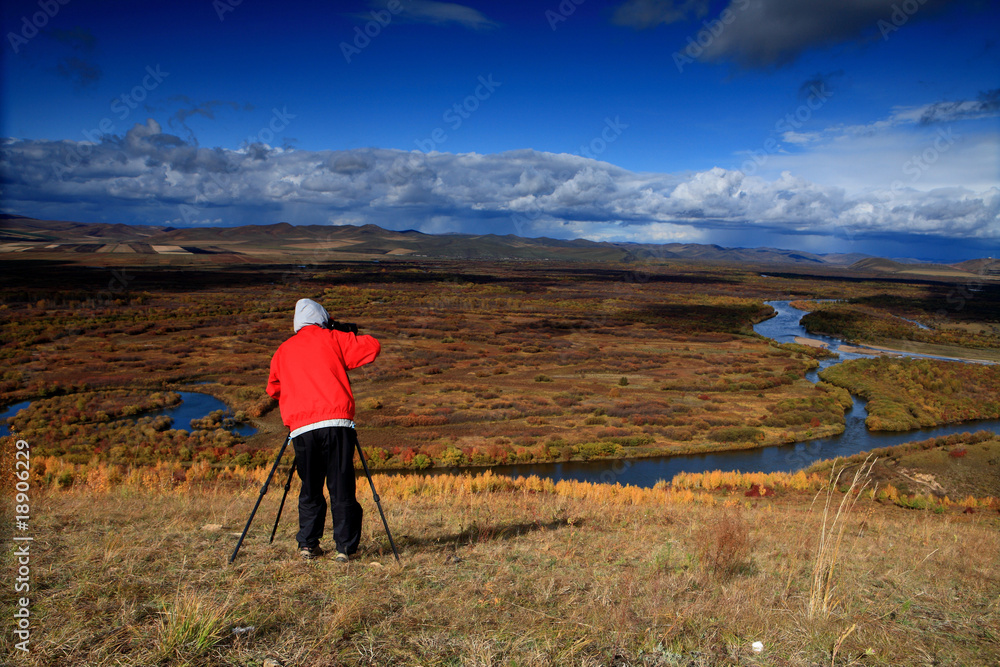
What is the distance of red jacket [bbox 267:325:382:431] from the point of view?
4387 mm

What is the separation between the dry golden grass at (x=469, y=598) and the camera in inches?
126

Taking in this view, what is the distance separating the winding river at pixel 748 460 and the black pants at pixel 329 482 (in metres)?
18.6

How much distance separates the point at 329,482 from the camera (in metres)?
4.55

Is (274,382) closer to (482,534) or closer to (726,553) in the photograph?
(482,534)

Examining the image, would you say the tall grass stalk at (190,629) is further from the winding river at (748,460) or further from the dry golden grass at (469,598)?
the winding river at (748,460)

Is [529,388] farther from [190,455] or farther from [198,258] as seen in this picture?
[198,258]

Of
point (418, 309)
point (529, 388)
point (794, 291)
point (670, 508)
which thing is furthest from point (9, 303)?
point (794, 291)

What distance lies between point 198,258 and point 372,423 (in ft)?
620

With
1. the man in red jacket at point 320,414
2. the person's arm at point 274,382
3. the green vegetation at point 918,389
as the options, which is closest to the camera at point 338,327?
the man in red jacket at point 320,414

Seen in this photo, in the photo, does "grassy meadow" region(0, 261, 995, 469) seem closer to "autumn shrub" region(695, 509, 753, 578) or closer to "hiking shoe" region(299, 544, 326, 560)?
"autumn shrub" region(695, 509, 753, 578)

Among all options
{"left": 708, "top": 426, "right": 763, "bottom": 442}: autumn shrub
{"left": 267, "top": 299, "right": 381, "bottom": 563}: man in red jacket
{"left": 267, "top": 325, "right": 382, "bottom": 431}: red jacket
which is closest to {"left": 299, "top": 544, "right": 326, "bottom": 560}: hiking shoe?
{"left": 267, "top": 299, "right": 381, "bottom": 563}: man in red jacket

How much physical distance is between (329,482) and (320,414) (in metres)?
0.64

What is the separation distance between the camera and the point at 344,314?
6431 centimetres

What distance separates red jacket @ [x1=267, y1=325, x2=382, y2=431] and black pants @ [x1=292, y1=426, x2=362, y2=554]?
15 cm
